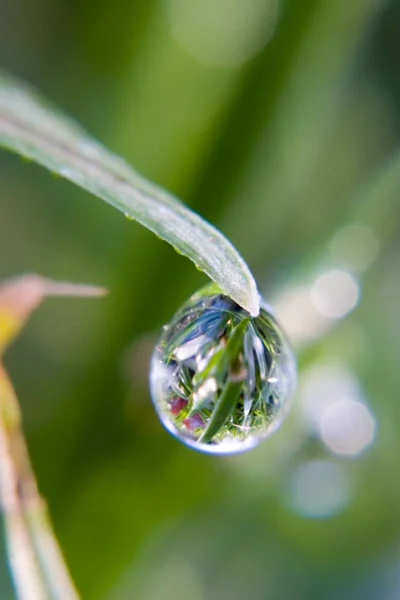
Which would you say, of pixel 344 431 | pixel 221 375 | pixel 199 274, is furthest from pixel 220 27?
pixel 221 375

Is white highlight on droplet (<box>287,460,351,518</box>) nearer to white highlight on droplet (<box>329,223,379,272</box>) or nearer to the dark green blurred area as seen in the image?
the dark green blurred area

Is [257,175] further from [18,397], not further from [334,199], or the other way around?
[18,397]

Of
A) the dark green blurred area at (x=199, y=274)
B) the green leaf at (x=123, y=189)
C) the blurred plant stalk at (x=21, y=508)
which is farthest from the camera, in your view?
the dark green blurred area at (x=199, y=274)

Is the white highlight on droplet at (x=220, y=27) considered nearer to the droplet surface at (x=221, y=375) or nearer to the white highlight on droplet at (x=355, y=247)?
the white highlight on droplet at (x=355, y=247)

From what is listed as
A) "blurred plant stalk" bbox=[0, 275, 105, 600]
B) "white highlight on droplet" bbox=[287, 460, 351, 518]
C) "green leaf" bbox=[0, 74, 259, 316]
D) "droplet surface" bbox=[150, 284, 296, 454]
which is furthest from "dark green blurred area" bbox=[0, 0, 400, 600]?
"green leaf" bbox=[0, 74, 259, 316]

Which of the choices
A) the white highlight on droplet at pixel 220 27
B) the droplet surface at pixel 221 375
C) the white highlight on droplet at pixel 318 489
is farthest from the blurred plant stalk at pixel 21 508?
the white highlight on droplet at pixel 220 27

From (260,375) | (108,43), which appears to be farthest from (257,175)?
(260,375)
